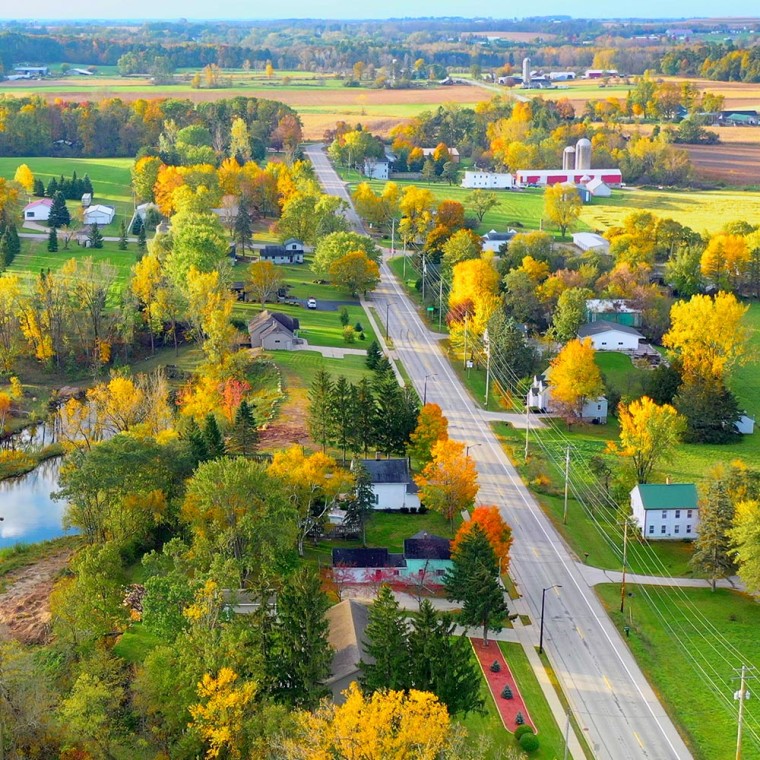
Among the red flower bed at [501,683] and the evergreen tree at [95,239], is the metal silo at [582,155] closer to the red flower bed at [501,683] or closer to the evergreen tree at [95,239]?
the evergreen tree at [95,239]

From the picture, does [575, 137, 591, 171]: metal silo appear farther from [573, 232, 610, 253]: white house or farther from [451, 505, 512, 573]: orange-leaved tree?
[451, 505, 512, 573]: orange-leaved tree

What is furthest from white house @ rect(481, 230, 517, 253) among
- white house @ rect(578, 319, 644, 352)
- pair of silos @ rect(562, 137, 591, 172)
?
pair of silos @ rect(562, 137, 591, 172)

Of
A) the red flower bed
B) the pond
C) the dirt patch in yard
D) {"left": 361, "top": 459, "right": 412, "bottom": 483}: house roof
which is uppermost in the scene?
{"left": 361, "top": 459, "right": 412, "bottom": 483}: house roof

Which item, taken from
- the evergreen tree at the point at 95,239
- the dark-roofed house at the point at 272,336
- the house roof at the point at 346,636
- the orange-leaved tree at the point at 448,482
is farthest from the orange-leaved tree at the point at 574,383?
the evergreen tree at the point at 95,239

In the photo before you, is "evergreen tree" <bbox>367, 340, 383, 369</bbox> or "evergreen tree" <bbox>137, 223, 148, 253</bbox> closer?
"evergreen tree" <bbox>367, 340, 383, 369</bbox>

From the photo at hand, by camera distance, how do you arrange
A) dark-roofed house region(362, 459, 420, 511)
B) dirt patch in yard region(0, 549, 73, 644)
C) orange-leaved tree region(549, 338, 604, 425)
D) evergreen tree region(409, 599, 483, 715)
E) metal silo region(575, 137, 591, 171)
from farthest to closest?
metal silo region(575, 137, 591, 171), orange-leaved tree region(549, 338, 604, 425), dark-roofed house region(362, 459, 420, 511), dirt patch in yard region(0, 549, 73, 644), evergreen tree region(409, 599, 483, 715)

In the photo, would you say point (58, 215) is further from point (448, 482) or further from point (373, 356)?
point (448, 482)
